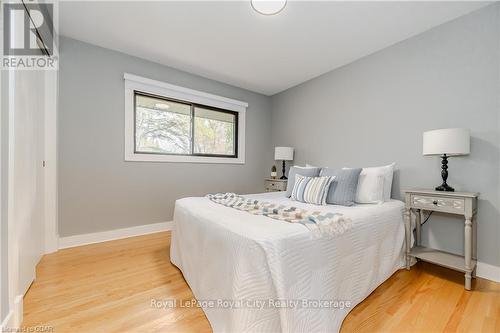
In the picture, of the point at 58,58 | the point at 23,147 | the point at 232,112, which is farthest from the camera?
the point at 232,112

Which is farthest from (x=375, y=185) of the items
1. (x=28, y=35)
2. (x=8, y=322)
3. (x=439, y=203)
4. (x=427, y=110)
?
(x=28, y=35)

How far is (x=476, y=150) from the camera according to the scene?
6.31 feet

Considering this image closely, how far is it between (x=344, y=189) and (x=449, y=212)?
81 centimetres

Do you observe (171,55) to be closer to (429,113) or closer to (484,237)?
(429,113)

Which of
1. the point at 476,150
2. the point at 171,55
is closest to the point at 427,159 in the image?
the point at 476,150

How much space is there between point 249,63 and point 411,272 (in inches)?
119

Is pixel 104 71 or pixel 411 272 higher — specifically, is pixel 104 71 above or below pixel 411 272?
above

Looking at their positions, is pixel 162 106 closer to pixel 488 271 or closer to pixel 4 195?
pixel 4 195

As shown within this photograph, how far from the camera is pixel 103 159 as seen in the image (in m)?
2.65

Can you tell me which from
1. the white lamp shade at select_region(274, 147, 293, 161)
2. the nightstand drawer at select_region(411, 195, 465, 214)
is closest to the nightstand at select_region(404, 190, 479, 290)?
the nightstand drawer at select_region(411, 195, 465, 214)

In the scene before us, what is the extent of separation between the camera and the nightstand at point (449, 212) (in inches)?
66.7

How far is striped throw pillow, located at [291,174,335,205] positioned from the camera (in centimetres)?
212

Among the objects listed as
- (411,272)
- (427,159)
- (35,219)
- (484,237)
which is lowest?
(411,272)

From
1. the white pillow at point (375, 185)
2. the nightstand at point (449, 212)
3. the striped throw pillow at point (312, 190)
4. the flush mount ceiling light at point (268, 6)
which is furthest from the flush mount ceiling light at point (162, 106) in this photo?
the nightstand at point (449, 212)
